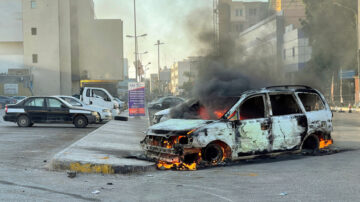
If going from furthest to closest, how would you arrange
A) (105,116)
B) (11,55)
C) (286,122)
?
(11,55), (105,116), (286,122)

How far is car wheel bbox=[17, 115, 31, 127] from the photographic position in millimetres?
17547

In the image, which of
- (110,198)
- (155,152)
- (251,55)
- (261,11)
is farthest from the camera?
(261,11)

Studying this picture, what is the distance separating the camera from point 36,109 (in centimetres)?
1745

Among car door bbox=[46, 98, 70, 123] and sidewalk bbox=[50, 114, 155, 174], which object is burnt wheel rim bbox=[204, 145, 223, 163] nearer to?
sidewalk bbox=[50, 114, 155, 174]

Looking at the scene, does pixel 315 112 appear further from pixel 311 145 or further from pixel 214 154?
pixel 214 154

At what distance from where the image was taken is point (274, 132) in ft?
26.7

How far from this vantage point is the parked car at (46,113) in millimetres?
17359

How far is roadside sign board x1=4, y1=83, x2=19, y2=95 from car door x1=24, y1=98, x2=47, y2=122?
44.2m

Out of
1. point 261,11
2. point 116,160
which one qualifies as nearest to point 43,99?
point 116,160

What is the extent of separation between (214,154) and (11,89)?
5741 cm

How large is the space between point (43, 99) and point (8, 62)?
48.8m

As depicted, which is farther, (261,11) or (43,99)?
(261,11)

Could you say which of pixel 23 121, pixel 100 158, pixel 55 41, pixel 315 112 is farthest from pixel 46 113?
pixel 55 41

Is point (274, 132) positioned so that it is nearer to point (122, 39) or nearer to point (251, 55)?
point (251, 55)
